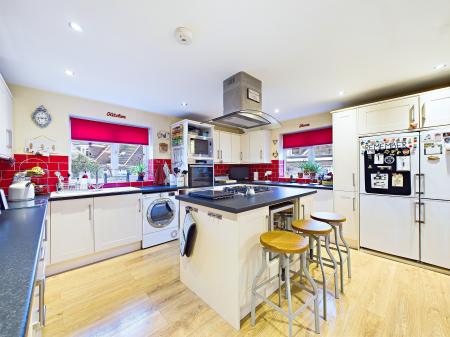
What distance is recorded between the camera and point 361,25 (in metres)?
1.46

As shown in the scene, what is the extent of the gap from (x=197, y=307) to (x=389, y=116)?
3.29m

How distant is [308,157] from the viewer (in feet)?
13.3

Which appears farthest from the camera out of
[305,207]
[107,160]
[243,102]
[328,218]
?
[107,160]

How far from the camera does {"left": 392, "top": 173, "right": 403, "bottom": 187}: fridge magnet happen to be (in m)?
2.46

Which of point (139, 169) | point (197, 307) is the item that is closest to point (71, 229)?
point (139, 169)

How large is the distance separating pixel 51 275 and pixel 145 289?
1.23 m

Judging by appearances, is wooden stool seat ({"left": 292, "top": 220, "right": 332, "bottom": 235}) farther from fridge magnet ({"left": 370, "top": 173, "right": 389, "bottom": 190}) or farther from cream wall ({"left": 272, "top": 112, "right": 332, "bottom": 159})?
cream wall ({"left": 272, "top": 112, "right": 332, "bottom": 159})

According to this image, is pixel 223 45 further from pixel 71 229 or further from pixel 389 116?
pixel 71 229

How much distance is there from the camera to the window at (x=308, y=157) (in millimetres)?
3791

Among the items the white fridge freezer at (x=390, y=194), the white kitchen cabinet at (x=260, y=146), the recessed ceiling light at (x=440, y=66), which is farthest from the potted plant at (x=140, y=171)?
the recessed ceiling light at (x=440, y=66)

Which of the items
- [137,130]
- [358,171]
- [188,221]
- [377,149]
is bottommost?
[188,221]

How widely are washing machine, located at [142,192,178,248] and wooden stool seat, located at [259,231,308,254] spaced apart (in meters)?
2.03

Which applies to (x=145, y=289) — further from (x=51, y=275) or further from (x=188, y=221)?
(x=51, y=275)

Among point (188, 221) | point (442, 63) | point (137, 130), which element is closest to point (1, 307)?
point (188, 221)
